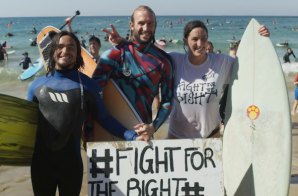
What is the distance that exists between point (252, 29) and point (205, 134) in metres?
1.17

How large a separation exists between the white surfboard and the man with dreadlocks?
83 cm

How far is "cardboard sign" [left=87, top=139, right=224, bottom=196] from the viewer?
8.79ft

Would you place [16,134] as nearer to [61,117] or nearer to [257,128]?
[61,117]

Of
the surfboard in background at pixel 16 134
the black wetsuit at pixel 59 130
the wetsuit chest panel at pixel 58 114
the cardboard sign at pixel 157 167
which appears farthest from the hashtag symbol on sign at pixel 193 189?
the surfboard in background at pixel 16 134

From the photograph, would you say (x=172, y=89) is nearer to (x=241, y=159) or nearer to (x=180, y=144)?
(x=180, y=144)

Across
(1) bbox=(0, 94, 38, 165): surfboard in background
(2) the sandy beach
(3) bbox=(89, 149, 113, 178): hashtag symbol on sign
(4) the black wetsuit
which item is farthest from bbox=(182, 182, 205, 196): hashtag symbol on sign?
(2) the sandy beach

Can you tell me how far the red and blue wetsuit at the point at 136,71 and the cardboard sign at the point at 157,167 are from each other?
35 cm

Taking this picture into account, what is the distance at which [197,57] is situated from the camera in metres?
3.11

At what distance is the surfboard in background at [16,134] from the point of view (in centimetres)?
281

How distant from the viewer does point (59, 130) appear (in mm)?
2592

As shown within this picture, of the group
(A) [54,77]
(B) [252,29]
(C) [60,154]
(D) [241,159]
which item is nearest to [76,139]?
(C) [60,154]

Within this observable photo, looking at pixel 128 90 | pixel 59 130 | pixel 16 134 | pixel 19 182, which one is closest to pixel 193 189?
pixel 128 90

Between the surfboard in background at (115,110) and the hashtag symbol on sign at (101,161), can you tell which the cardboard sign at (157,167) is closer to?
the hashtag symbol on sign at (101,161)

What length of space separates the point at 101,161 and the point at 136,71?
2.19ft
